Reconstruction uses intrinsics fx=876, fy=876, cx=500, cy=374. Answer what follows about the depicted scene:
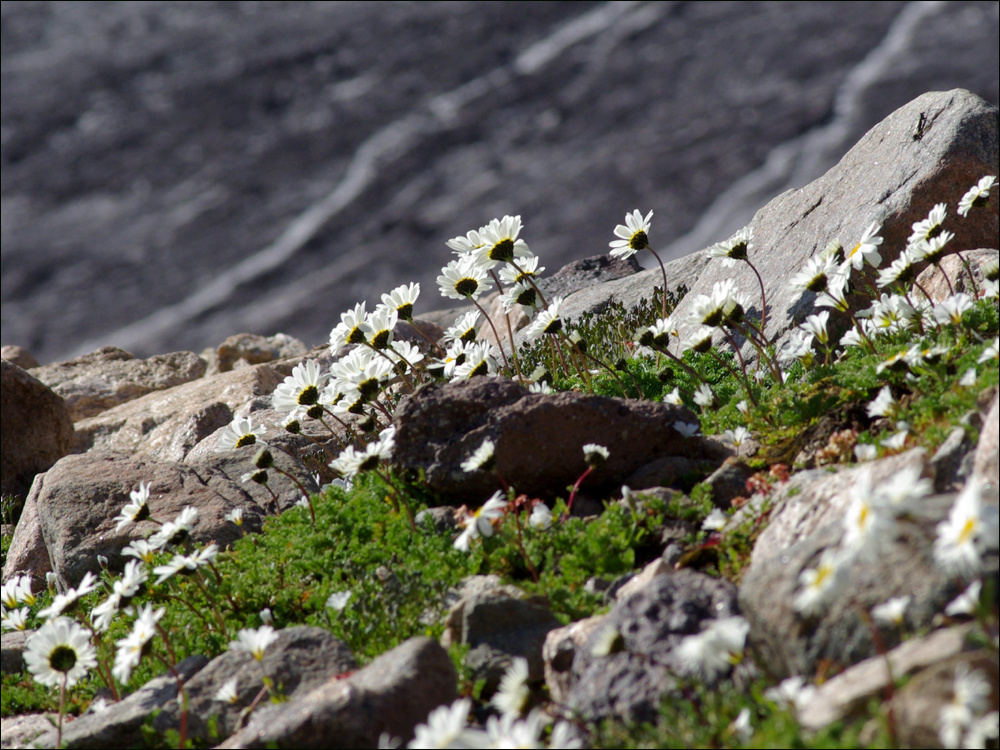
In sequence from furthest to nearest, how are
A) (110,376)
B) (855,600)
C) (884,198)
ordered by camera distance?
(110,376) < (884,198) < (855,600)

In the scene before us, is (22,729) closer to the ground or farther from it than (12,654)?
closer to the ground

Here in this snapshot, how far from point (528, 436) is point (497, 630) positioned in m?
1.12

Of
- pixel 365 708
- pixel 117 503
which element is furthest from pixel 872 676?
pixel 117 503

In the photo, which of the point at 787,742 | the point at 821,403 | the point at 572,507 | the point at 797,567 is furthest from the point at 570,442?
the point at 787,742

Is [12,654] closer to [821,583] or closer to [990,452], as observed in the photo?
[821,583]

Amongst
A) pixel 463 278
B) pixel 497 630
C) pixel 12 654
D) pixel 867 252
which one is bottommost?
pixel 497 630

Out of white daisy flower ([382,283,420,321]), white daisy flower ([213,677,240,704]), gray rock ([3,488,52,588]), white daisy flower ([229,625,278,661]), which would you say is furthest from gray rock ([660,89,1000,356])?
gray rock ([3,488,52,588])

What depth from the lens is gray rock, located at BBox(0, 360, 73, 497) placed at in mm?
8102

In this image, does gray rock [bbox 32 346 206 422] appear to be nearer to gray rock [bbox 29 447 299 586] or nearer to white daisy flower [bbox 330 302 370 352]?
gray rock [bbox 29 447 299 586]

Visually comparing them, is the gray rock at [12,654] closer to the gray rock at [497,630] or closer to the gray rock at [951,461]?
the gray rock at [497,630]

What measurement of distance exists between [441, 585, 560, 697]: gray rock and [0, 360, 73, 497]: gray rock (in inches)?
249

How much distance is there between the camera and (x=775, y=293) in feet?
19.0

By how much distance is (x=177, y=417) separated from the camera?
7.90 meters

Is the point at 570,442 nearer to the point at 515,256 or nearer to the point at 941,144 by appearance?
the point at 515,256
